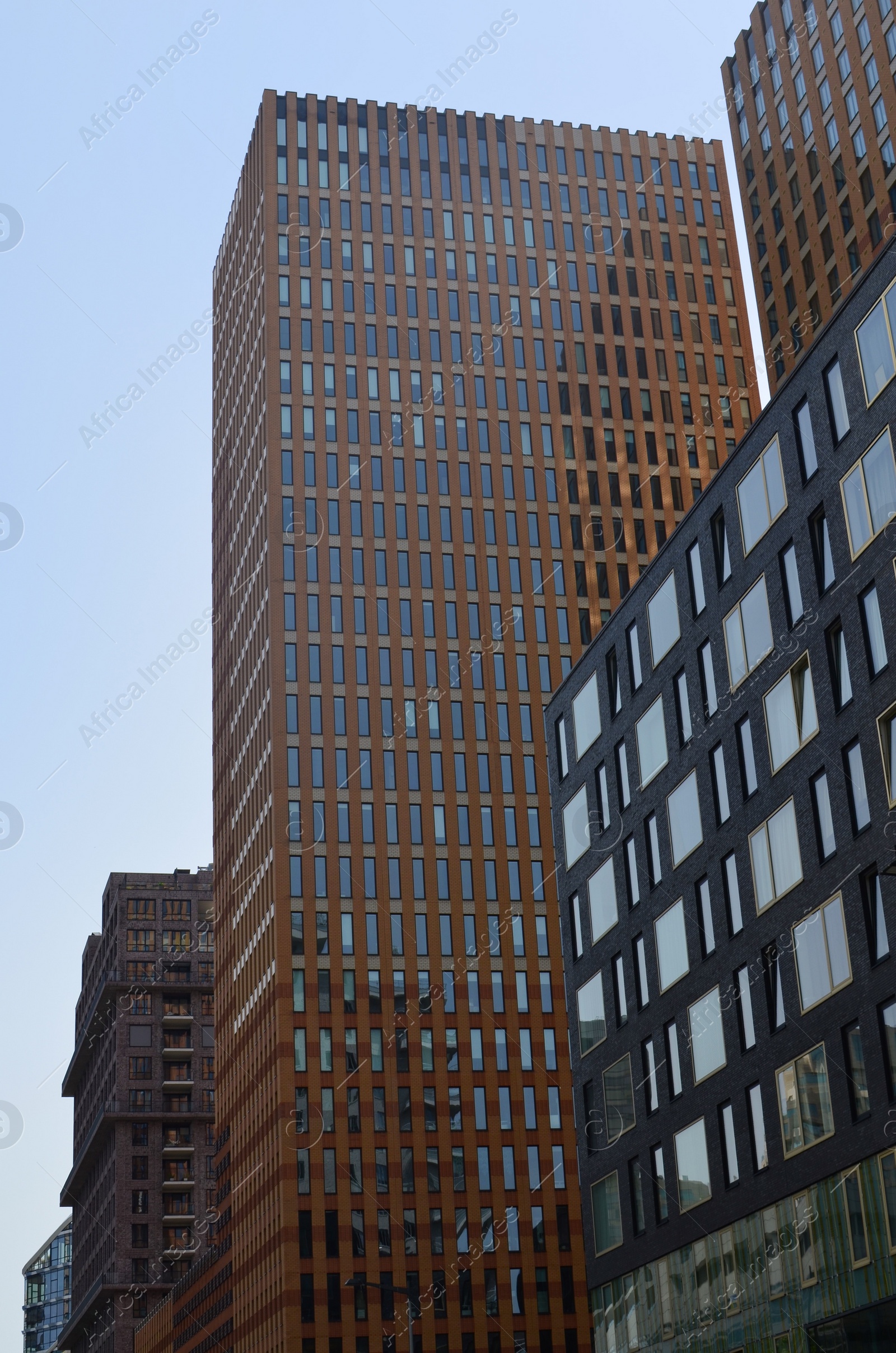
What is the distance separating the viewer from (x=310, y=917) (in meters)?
105

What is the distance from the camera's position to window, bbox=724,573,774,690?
4966 cm

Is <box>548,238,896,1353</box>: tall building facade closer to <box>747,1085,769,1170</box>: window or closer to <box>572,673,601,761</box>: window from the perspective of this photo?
<box>747,1085,769,1170</box>: window

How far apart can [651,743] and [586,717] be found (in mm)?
6748

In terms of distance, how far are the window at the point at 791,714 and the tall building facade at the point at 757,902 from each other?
0.08m

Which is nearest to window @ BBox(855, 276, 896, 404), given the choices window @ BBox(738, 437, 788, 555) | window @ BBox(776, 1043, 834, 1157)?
window @ BBox(738, 437, 788, 555)

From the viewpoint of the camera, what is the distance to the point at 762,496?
50.6 meters

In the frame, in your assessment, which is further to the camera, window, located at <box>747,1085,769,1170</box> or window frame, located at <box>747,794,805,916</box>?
window, located at <box>747,1085,769,1170</box>

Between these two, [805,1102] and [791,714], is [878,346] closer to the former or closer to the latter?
[791,714]

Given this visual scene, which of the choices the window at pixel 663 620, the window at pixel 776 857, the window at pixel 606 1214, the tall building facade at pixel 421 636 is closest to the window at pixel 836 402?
the window at pixel 776 857

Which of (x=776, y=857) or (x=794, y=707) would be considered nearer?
(x=794, y=707)

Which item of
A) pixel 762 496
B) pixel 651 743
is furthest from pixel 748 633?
pixel 651 743

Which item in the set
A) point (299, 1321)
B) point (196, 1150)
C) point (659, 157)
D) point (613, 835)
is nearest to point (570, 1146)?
point (299, 1321)

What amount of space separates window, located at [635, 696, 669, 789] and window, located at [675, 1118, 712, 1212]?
11.8 meters

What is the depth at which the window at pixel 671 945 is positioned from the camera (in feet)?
177
